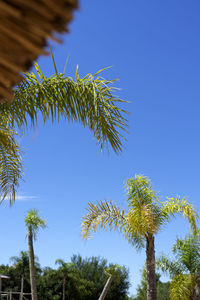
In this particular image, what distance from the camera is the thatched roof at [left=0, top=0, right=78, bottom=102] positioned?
55.5 inches

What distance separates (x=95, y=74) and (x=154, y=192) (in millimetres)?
8927

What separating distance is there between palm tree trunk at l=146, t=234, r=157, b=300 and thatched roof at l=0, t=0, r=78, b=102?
524 inches

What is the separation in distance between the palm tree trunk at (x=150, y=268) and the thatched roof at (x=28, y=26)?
43.6ft

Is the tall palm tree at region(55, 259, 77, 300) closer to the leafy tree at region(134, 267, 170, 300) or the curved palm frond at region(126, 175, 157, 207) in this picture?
the leafy tree at region(134, 267, 170, 300)

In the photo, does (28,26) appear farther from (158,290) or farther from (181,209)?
(158,290)

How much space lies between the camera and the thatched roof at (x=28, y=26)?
4.62 ft

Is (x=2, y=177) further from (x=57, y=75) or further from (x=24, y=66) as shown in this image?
(x=24, y=66)

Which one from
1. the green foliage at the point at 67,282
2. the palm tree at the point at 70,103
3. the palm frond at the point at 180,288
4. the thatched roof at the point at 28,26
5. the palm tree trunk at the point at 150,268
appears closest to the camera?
the thatched roof at the point at 28,26

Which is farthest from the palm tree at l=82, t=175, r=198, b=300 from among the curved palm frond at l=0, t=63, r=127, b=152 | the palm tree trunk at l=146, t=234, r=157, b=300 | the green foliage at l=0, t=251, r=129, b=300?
the green foliage at l=0, t=251, r=129, b=300

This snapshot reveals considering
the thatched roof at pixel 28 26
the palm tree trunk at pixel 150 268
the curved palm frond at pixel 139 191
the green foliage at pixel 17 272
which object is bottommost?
the thatched roof at pixel 28 26

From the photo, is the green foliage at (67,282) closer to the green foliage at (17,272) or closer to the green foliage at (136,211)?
the green foliage at (17,272)

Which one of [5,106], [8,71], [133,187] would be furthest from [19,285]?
[8,71]

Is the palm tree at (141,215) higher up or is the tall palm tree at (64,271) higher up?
the tall palm tree at (64,271)

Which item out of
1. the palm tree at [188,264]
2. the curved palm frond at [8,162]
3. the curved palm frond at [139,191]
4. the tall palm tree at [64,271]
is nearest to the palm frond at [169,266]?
the palm tree at [188,264]
